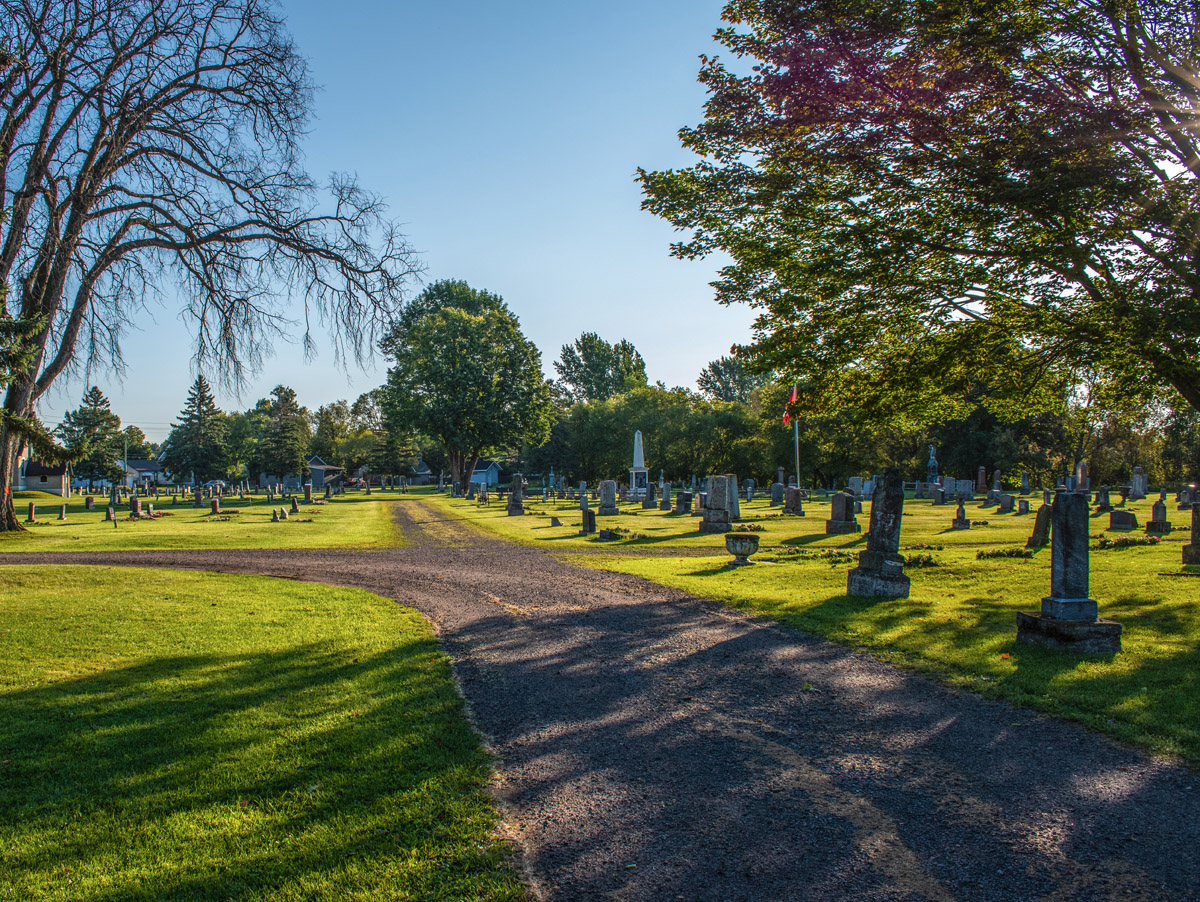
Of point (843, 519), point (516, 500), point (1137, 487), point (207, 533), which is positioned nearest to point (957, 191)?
point (843, 519)

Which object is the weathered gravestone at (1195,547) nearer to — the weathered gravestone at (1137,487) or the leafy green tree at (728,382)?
the weathered gravestone at (1137,487)

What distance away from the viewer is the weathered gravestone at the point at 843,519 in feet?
68.1

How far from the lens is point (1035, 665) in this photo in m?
6.72

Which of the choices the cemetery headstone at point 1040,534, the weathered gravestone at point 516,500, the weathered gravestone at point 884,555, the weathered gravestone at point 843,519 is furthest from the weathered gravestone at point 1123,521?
the weathered gravestone at point 516,500

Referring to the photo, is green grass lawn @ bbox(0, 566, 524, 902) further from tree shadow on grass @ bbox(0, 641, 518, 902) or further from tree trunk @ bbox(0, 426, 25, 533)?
tree trunk @ bbox(0, 426, 25, 533)

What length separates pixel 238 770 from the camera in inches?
175

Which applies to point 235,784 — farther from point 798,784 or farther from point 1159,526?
point 1159,526

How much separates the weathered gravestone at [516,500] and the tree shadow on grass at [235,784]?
26114 mm

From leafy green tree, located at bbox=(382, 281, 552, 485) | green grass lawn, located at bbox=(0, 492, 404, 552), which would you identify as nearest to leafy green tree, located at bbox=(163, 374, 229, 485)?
leafy green tree, located at bbox=(382, 281, 552, 485)

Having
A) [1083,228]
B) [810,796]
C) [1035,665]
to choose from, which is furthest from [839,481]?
[810,796]

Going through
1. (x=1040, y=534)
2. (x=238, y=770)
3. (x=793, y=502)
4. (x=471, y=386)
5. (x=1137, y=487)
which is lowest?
(x=238, y=770)

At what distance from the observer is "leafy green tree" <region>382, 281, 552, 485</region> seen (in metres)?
51.6

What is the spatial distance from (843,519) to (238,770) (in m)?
19.2

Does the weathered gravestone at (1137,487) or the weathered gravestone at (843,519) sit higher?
the weathered gravestone at (1137,487)
